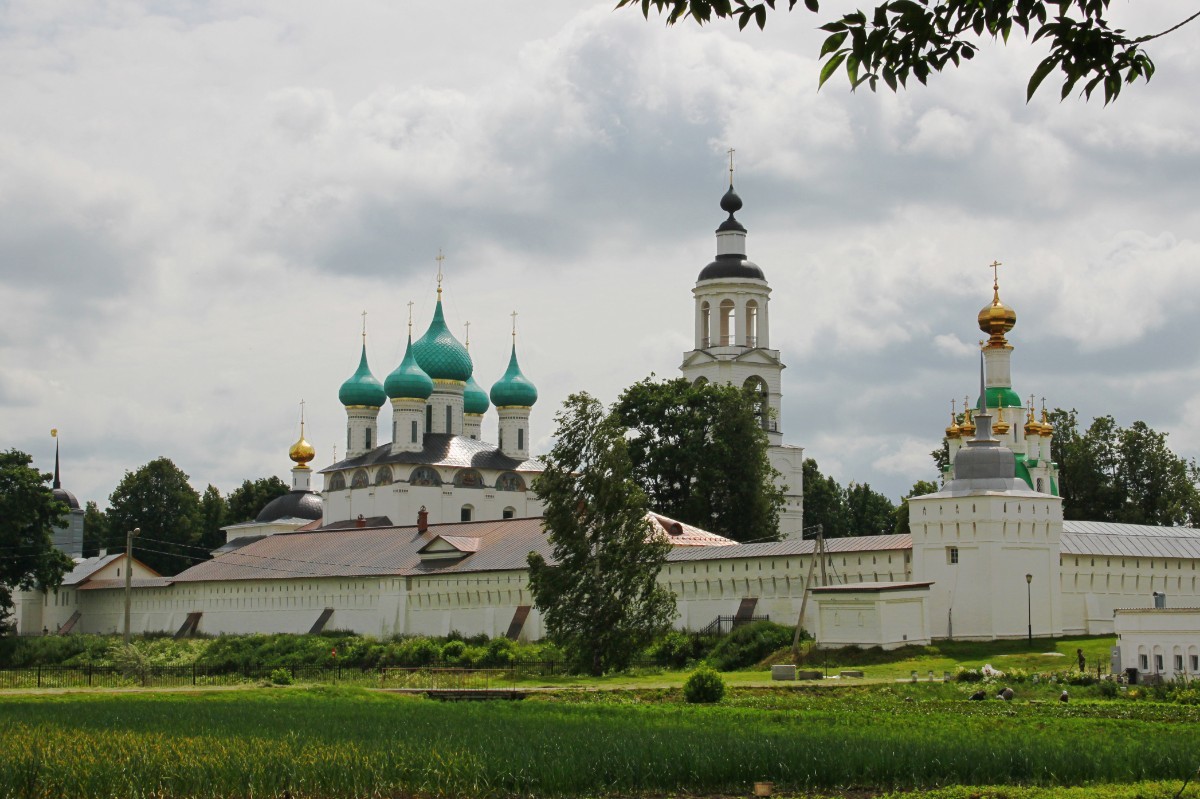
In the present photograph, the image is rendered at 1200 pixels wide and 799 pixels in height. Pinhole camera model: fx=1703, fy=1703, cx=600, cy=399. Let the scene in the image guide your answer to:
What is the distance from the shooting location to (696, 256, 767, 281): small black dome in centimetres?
6981

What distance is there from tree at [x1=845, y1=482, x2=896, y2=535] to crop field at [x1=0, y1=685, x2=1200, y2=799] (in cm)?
5507

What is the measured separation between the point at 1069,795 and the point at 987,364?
4392 cm

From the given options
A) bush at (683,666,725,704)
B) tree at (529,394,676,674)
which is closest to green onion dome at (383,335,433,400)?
tree at (529,394,676,674)

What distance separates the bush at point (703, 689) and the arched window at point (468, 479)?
146 feet

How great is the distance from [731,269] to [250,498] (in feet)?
109

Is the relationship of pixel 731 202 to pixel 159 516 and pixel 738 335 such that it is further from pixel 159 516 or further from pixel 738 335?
pixel 159 516

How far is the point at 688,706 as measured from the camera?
2978cm

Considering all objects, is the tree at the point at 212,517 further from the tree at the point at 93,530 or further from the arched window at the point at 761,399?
the arched window at the point at 761,399

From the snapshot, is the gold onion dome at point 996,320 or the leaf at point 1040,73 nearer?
the leaf at point 1040,73

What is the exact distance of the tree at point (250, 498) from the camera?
90.0 m

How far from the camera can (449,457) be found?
75625 millimetres

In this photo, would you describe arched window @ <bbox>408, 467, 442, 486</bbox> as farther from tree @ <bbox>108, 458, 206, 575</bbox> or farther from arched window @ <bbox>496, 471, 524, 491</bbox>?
tree @ <bbox>108, 458, 206, 575</bbox>

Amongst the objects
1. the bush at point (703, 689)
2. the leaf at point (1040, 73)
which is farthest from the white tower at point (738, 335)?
the leaf at point (1040, 73)

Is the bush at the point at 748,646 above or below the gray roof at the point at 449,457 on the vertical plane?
below
